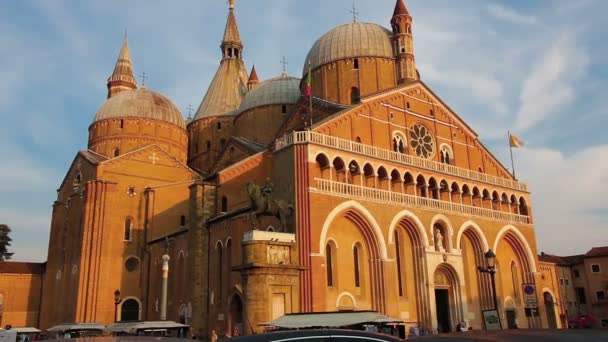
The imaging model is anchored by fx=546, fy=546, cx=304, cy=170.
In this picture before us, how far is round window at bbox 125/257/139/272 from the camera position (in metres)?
37.2

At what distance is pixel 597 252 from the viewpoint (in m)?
51.3

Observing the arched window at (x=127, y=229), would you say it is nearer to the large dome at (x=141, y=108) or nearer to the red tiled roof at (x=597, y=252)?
the large dome at (x=141, y=108)

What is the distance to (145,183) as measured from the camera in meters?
39.4

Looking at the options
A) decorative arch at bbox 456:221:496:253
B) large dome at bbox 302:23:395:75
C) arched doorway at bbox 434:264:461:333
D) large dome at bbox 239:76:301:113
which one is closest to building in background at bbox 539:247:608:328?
decorative arch at bbox 456:221:496:253

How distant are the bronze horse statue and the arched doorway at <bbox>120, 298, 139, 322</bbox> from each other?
52.5ft

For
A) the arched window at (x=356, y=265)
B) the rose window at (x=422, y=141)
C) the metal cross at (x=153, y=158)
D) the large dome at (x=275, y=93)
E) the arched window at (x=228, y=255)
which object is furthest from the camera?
the large dome at (x=275, y=93)

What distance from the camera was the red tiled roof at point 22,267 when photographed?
140 feet

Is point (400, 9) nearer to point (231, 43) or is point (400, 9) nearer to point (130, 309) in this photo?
point (231, 43)

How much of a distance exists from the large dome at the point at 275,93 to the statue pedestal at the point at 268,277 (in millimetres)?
18284

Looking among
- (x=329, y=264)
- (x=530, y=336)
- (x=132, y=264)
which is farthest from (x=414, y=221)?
(x=530, y=336)

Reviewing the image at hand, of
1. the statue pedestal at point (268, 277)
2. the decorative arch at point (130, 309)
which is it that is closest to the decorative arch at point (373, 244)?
the statue pedestal at point (268, 277)

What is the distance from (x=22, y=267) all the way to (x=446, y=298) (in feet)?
109

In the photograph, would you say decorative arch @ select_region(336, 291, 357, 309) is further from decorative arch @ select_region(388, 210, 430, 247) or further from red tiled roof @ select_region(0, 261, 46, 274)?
red tiled roof @ select_region(0, 261, 46, 274)

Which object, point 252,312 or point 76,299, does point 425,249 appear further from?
point 76,299
